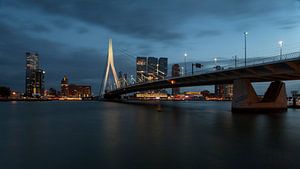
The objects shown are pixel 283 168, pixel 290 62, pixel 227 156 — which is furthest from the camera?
pixel 290 62

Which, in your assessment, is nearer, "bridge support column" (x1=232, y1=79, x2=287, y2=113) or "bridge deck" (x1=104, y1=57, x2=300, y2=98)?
"bridge deck" (x1=104, y1=57, x2=300, y2=98)

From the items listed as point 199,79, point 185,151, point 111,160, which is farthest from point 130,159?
point 199,79

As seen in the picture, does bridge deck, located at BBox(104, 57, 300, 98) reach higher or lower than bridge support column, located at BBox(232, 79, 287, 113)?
higher

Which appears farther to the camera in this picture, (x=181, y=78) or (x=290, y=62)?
(x=181, y=78)

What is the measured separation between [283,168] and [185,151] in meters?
6.01

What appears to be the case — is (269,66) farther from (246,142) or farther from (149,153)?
(149,153)

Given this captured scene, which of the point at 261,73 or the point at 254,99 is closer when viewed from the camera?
the point at 261,73

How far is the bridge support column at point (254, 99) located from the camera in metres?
54.1

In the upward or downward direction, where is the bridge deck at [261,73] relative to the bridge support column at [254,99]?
upward

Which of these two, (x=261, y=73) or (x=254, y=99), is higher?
(x=261, y=73)

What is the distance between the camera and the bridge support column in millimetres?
54125

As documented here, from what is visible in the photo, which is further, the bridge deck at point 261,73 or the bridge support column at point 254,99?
the bridge support column at point 254,99

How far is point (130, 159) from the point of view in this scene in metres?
16.6

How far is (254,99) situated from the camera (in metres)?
55.3
